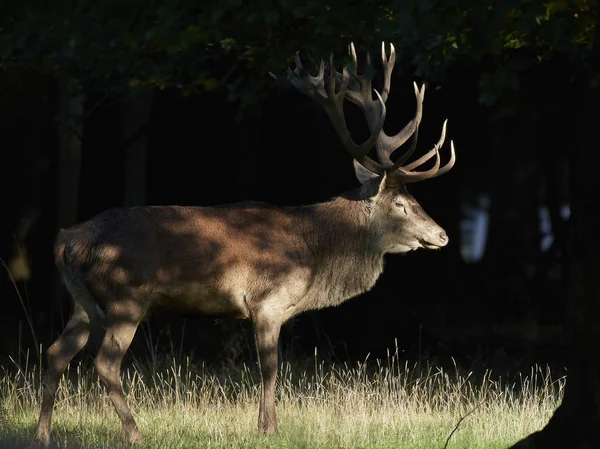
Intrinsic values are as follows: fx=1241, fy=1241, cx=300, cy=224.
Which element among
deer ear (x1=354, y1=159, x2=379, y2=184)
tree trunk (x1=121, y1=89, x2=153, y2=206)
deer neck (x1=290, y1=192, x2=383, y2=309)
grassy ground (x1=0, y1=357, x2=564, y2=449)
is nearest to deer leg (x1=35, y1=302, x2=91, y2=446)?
grassy ground (x1=0, y1=357, x2=564, y2=449)

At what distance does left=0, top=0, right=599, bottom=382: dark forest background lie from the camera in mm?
11109

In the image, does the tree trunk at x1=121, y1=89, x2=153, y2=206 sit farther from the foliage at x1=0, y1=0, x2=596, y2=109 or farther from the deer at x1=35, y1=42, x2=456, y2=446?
the foliage at x1=0, y1=0, x2=596, y2=109

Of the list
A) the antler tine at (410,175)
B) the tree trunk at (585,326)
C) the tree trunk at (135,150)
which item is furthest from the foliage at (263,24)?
the tree trunk at (135,150)

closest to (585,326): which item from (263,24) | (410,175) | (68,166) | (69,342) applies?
(263,24)

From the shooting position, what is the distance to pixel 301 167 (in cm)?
1836

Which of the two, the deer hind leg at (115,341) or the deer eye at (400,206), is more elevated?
the deer eye at (400,206)

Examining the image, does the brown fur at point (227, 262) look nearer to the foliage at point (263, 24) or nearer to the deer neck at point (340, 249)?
the deer neck at point (340, 249)

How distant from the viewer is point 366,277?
34.2 feet

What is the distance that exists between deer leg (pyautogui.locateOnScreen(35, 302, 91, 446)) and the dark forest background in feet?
5.63

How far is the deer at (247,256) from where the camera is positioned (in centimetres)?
898

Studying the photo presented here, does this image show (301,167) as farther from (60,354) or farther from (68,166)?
(60,354)

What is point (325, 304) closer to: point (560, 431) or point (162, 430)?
point (162, 430)

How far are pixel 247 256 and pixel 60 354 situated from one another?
159cm

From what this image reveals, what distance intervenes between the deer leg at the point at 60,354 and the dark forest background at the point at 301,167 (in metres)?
1.72
